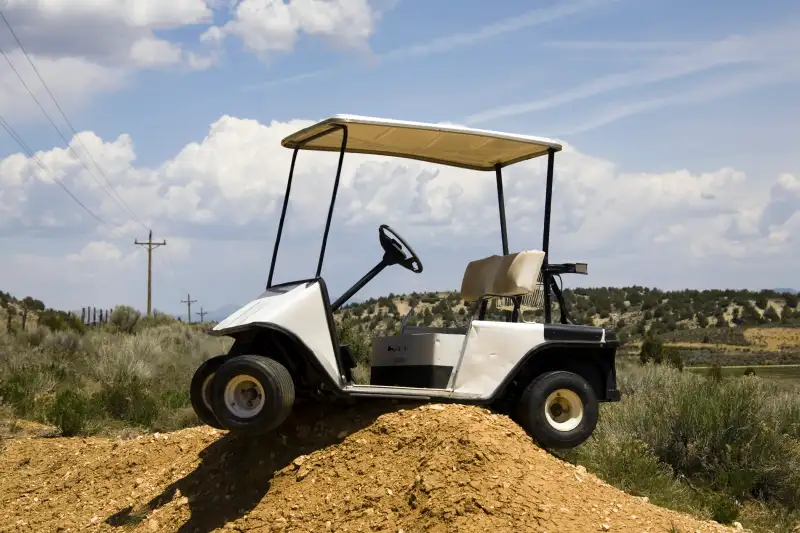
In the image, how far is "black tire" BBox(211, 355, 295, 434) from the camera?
698 cm

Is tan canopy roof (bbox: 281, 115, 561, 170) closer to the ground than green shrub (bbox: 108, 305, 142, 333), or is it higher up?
higher up

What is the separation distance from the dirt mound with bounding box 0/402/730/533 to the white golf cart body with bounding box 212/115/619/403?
0.35m

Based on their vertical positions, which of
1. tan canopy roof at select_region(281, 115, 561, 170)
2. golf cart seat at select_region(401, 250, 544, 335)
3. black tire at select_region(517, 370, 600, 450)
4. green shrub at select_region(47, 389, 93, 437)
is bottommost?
green shrub at select_region(47, 389, 93, 437)

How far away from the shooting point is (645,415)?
38.8 feet

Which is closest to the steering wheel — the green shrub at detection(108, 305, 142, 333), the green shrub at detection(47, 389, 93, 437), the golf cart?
the golf cart

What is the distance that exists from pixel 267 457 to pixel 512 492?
2.16 meters

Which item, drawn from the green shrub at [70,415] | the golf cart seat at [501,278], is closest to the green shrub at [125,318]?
the green shrub at [70,415]

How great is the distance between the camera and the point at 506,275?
8.38 m

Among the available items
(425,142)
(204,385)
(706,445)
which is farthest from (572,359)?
(706,445)

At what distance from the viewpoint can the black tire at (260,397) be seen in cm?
698

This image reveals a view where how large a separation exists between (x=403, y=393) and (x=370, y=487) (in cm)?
91

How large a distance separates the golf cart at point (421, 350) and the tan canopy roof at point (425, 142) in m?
0.01

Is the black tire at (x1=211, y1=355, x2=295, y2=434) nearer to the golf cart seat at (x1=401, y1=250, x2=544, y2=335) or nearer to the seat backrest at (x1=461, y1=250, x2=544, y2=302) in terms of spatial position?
the golf cart seat at (x1=401, y1=250, x2=544, y2=335)

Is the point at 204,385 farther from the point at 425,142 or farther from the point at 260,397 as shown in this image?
the point at 425,142
